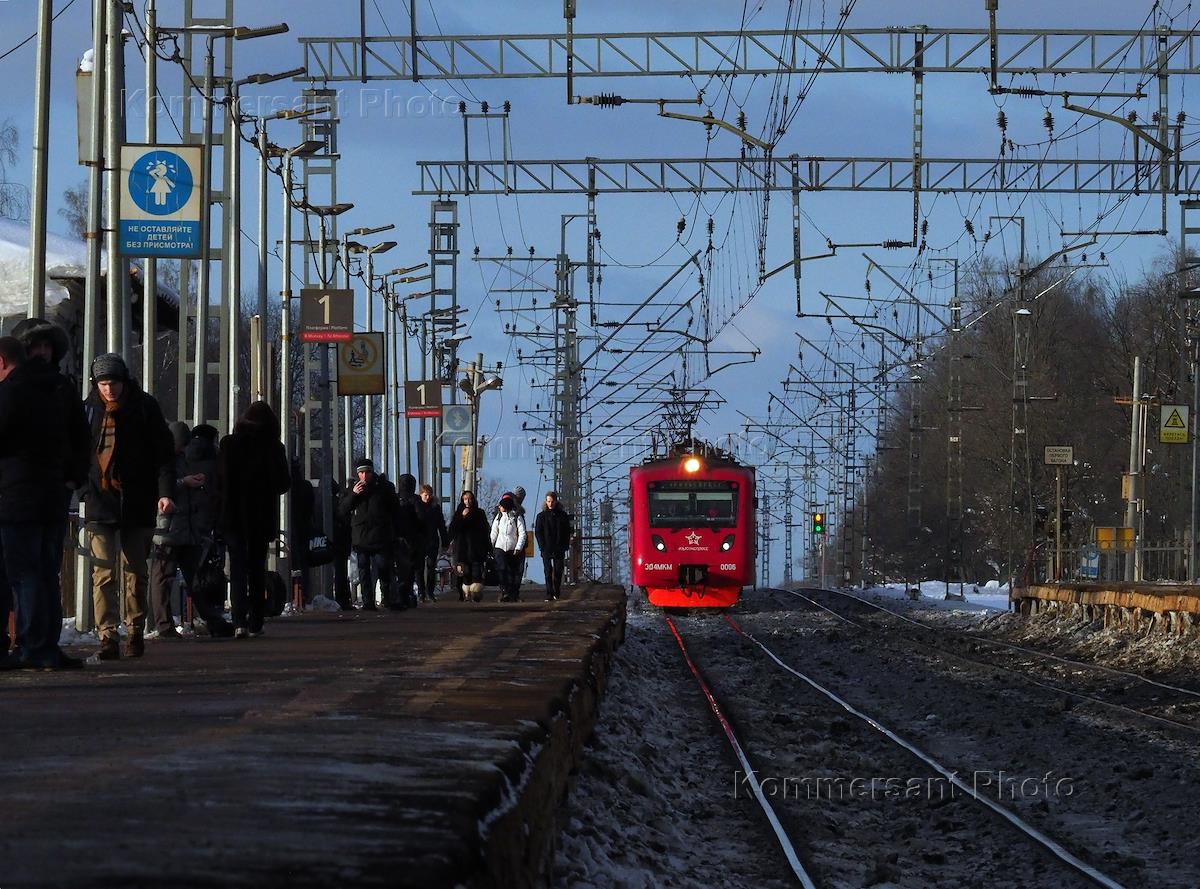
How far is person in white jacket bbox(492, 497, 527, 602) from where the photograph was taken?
28.8 meters

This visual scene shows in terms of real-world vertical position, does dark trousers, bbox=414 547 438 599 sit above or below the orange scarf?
below

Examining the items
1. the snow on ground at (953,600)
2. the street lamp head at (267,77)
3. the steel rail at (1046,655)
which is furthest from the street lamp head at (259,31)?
the snow on ground at (953,600)

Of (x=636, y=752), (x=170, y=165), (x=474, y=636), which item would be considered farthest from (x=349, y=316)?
(x=636, y=752)

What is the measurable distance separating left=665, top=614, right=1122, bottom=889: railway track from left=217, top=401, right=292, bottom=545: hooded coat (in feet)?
12.7

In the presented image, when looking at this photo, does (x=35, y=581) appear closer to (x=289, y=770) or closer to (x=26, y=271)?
(x=289, y=770)

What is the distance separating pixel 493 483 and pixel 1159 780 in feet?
457

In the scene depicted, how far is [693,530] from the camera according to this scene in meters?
37.4

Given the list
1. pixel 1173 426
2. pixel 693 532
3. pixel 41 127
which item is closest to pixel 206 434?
pixel 41 127

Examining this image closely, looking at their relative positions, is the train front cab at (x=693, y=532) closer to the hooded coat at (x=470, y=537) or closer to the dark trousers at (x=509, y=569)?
the dark trousers at (x=509, y=569)

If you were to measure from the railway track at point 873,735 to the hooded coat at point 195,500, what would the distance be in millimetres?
4263

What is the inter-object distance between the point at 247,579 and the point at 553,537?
48.3 ft

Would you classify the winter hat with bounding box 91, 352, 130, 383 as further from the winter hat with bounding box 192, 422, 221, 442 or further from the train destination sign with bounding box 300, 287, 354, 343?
the train destination sign with bounding box 300, 287, 354, 343

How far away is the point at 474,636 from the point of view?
51.7 ft

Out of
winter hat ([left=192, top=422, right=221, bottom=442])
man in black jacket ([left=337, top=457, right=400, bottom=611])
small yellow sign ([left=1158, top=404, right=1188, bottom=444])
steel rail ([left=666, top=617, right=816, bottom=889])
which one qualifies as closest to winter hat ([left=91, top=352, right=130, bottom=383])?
winter hat ([left=192, top=422, right=221, bottom=442])
